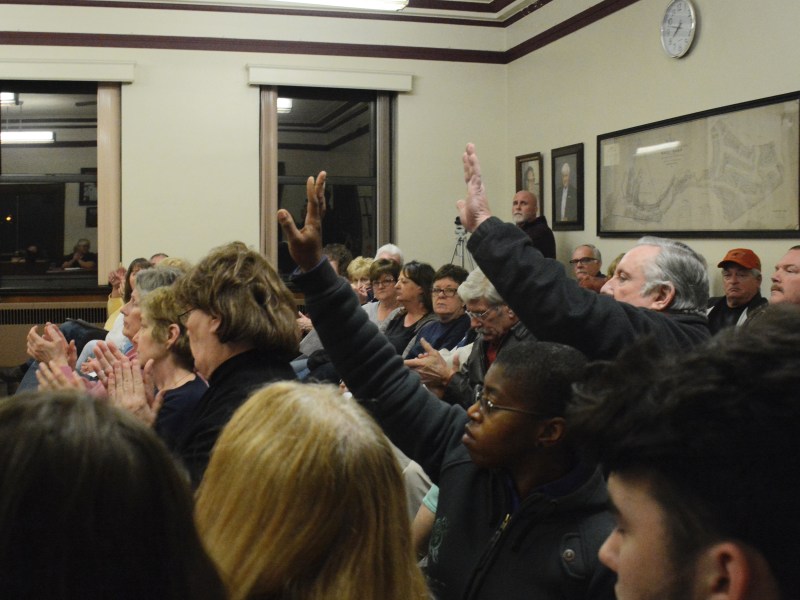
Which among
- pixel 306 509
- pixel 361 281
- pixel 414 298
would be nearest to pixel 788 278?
pixel 414 298

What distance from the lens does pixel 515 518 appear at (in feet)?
4.99

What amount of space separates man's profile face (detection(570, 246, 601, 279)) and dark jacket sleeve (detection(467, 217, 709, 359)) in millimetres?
4569

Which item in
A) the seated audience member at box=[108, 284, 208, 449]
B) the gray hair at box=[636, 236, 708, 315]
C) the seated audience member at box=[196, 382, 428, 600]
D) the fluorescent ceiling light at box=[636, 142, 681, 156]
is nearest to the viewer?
the seated audience member at box=[196, 382, 428, 600]

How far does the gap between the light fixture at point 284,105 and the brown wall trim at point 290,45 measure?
0.44 meters

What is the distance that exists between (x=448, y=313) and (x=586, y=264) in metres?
2.34

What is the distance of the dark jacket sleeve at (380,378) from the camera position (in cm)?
183

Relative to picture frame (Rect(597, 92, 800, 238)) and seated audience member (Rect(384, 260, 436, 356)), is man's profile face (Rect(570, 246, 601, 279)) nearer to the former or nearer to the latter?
Answer: picture frame (Rect(597, 92, 800, 238))

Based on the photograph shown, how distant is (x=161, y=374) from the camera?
2.66m

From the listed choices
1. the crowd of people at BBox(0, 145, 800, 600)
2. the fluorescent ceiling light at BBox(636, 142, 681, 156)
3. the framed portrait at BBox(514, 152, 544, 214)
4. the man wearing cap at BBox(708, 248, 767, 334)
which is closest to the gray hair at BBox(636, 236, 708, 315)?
the crowd of people at BBox(0, 145, 800, 600)

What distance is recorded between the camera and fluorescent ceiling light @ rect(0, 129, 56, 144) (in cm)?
780

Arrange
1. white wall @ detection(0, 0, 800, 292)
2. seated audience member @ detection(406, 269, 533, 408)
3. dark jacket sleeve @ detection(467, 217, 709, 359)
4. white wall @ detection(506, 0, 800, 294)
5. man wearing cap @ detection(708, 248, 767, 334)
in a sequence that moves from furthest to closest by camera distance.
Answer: white wall @ detection(0, 0, 800, 292)
white wall @ detection(506, 0, 800, 294)
man wearing cap @ detection(708, 248, 767, 334)
seated audience member @ detection(406, 269, 533, 408)
dark jacket sleeve @ detection(467, 217, 709, 359)

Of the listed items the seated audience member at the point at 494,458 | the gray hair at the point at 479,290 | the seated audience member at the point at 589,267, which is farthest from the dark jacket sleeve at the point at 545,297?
the seated audience member at the point at 589,267

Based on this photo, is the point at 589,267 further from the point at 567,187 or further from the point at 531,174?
the point at 531,174

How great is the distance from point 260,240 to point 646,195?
141 inches
